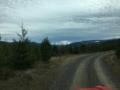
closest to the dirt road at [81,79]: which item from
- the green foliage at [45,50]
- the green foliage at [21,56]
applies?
the green foliage at [21,56]

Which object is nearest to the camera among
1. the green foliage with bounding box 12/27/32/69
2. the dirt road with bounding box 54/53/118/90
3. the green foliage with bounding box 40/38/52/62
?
the dirt road with bounding box 54/53/118/90

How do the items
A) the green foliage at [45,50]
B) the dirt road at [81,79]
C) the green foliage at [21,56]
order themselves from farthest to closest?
the green foliage at [45,50]
the green foliage at [21,56]
the dirt road at [81,79]

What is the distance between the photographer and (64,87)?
61.8 feet

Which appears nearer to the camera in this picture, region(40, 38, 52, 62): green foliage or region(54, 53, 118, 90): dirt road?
region(54, 53, 118, 90): dirt road

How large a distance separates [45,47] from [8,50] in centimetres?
1170

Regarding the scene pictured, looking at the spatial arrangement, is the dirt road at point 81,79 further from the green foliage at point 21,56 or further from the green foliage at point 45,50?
the green foliage at point 45,50

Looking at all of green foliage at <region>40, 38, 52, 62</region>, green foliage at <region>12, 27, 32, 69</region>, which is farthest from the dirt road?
green foliage at <region>40, 38, 52, 62</region>

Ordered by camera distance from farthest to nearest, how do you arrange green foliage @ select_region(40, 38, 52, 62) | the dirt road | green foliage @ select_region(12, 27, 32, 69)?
1. green foliage @ select_region(40, 38, 52, 62)
2. green foliage @ select_region(12, 27, 32, 69)
3. the dirt road

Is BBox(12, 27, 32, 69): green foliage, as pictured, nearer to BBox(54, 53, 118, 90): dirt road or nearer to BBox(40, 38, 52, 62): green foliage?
BBox(54, 53, 118, 90): dirt road

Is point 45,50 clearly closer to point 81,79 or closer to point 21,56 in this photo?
point 21,56

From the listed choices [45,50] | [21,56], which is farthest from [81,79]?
[45,50]

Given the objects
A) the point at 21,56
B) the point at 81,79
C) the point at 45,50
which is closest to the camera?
the point at 81,79

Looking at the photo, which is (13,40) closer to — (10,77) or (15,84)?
(10,77)

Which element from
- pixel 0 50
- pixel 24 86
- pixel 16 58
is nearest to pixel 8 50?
pixel 16 58
